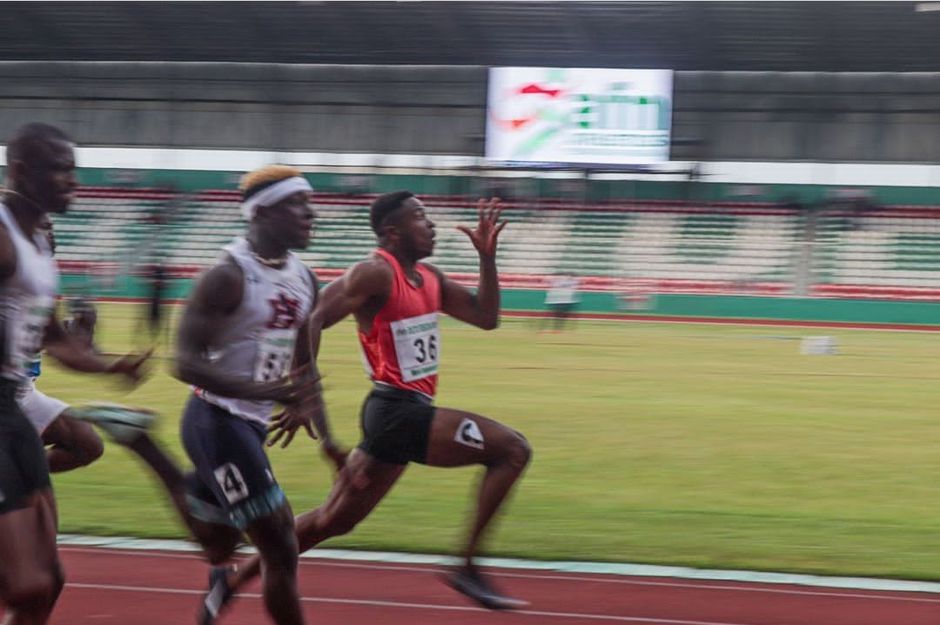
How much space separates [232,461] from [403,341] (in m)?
1.50

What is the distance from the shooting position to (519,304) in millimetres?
Answer: 39250

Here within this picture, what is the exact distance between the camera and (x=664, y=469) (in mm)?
11328

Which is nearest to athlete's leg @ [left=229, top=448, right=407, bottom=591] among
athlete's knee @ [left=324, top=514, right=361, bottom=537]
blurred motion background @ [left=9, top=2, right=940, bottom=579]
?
athlete's knee @ [left=324, top=514, right=361, bottom=537]

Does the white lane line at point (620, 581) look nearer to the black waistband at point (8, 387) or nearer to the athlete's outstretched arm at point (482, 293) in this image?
the athlete's outstretched arm at point (482, 293)

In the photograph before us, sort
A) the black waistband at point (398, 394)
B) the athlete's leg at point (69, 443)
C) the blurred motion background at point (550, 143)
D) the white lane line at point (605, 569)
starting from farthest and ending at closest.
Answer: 1. the blurred motion background at point (550, 143)
2. the white lane line at point (605, 569)
3. the athlete's leg at point (69, 443)
4. the black waistband at point (398, 394)

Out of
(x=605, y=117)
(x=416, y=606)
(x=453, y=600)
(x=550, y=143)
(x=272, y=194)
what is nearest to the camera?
(x=272, y=194)

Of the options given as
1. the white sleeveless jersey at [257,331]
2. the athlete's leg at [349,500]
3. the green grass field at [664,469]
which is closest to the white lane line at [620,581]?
the green grass field at [664,469]

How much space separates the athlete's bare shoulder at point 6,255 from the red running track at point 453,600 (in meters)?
2.25

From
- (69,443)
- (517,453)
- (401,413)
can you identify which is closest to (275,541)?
(401,413)

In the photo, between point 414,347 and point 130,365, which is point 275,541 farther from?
point 414,347

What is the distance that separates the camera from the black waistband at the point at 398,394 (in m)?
6.34

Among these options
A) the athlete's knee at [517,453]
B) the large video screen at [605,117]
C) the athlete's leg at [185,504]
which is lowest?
the athlete's leg at [185,504]

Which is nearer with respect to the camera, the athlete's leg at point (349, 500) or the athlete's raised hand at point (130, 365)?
the athlete's raised hand at point (130, 365)

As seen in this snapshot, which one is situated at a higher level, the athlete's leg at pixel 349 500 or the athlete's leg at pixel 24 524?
the athlete's leg at pixel 24 524
